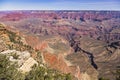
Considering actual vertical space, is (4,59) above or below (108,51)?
above

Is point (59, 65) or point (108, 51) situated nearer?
point (59, 65)

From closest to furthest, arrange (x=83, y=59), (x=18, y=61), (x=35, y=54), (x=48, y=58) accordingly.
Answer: (x=18, y=61) < (x=35, y=54) < (x=48, y=58) < (x=83, y=59)

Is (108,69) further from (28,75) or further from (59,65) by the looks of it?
(28,75)

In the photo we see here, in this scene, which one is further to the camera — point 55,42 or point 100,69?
point 55,42

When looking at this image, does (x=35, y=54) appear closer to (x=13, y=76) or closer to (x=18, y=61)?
(x=18, y=61)

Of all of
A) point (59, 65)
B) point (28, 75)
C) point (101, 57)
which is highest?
point (28, 75)

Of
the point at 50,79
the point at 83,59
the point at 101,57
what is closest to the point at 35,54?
the point at 50,79

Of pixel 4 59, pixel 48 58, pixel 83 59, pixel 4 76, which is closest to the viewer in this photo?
pixel 4 76

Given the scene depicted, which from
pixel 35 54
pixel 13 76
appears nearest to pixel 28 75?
pixel 13 76

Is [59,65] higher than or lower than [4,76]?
lower
